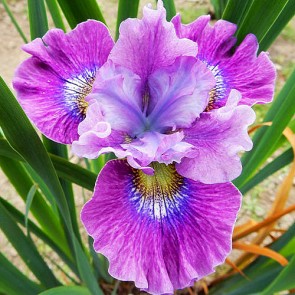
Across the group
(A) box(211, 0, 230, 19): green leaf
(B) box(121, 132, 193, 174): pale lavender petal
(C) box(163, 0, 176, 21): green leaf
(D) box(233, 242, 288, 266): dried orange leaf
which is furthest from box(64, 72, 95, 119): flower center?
(A) box(211, 0, 230, 19): green leaf

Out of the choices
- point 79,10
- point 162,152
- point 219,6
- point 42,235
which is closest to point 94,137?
point 162,152

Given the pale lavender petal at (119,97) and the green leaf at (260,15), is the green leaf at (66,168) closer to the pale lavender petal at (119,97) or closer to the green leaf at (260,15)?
the pale lavender petal at (119,97)

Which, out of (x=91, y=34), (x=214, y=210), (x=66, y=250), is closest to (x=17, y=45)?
(x=66, y=250)

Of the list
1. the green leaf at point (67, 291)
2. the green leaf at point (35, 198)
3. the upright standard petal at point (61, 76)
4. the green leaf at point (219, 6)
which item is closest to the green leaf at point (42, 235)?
the green leaf at point (35, 198)

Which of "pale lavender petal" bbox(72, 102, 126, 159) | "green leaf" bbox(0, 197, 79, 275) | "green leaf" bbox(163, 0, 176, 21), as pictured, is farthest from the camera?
"green leaf" bbox(0, 197, 79, 275)

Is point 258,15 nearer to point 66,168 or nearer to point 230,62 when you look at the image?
point 230,62

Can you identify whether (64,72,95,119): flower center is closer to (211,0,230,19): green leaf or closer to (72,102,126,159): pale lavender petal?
(72,102,126,159): pale lavender petal
